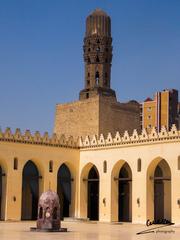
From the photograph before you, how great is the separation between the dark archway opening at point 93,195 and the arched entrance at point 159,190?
16.1ft

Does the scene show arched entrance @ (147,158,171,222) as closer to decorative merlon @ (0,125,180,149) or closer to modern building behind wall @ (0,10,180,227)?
modern building behind wall @ (0,10,180,227)

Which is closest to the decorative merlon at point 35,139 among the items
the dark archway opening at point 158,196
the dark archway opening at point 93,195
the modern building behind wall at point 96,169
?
the modern building behind wall at point 96,169

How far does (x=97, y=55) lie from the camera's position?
2115 inches

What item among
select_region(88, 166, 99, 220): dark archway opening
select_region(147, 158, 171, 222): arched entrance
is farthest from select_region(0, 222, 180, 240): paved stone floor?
select_region(88, 166, 99, 220): dark archway opening

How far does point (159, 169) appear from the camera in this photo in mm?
44562

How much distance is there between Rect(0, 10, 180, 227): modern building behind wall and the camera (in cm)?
4053

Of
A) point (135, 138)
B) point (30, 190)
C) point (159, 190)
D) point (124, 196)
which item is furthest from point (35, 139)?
point (159, 190)

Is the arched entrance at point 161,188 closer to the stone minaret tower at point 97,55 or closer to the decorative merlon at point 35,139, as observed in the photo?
the decorative merlon at point 35,139

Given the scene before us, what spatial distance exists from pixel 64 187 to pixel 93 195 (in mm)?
2828

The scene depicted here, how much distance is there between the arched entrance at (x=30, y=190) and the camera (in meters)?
44.0

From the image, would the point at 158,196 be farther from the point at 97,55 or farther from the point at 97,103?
the point at 97,55

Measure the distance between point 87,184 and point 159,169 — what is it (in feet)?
19.9

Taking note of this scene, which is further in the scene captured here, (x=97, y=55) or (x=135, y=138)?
(x=97, y=55)

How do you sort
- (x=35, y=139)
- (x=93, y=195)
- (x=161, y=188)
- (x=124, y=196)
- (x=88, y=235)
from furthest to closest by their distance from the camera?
(x=93, y=195), (x=124, y=196), (x=161, y=188), (x=35, y=139), (x=88, y=235)
